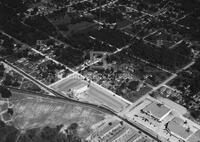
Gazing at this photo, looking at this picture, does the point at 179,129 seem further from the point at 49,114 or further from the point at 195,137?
the point at 49,114

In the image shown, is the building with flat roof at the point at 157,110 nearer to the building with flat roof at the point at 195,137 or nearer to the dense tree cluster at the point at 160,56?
the building with flat roof at the point at 195,137

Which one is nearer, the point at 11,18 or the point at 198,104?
the point at 198,104

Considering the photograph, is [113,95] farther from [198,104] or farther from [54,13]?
[54,13]

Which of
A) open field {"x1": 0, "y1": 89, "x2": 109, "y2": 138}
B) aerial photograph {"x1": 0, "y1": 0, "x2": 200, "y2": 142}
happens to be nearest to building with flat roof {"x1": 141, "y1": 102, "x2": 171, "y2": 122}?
aerial photograph {"x1": 0, "y1": 0, "x2": 200, "y2": 142}

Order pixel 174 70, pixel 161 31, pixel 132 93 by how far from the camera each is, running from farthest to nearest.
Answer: pixel 161 31 → pixel 174 70 → pixel 132 93

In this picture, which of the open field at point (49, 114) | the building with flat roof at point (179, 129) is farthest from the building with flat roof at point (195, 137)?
the open field at point (49, 114)

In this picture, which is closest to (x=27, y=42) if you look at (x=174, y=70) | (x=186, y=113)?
(x=174, y=70)

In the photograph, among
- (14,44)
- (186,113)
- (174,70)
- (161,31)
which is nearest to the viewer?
(186,113)

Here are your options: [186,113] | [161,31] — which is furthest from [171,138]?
[161,31]
